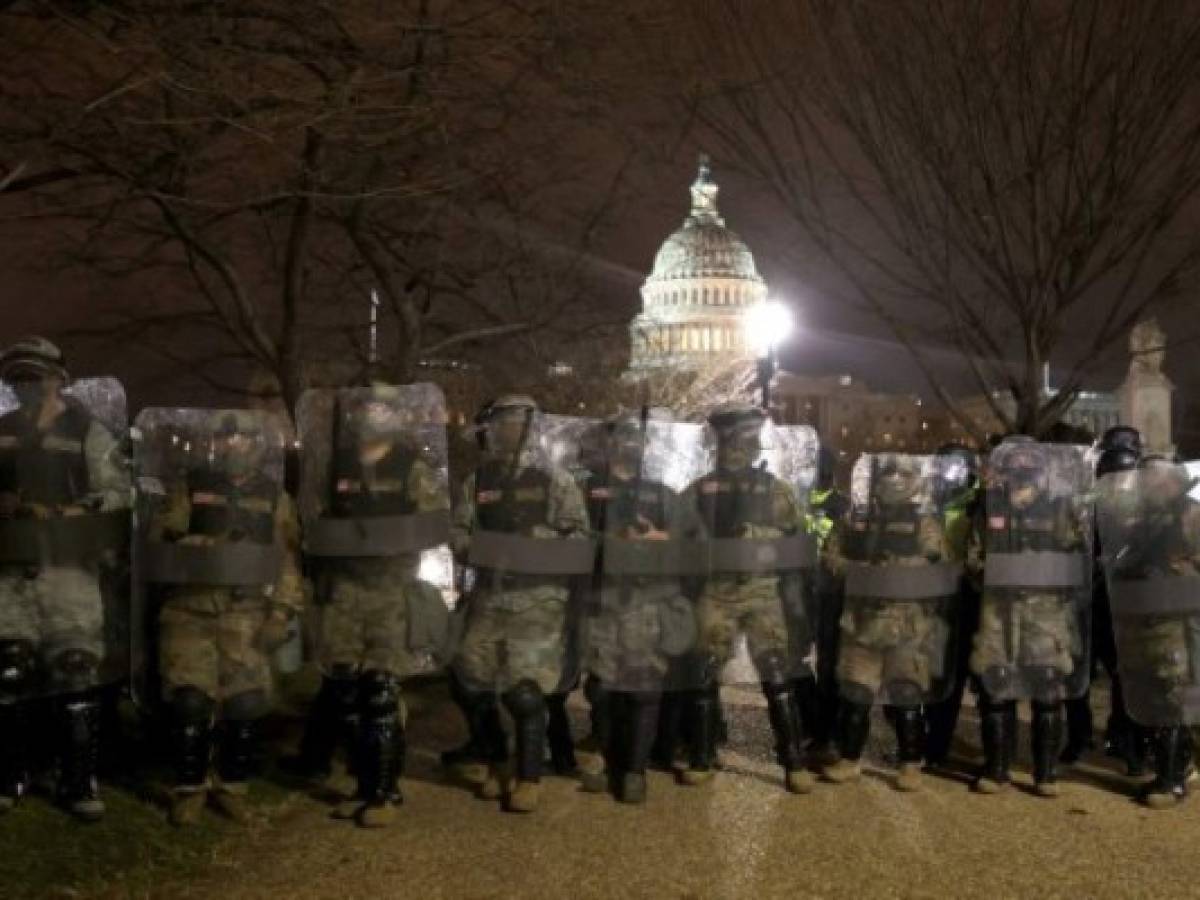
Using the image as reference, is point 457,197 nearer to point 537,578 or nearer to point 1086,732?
point 537,578

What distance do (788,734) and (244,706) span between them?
9.75 ft

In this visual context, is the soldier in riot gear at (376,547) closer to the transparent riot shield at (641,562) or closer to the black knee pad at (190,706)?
the black knee pad at (190,706)

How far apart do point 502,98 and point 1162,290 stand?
5.34 meters

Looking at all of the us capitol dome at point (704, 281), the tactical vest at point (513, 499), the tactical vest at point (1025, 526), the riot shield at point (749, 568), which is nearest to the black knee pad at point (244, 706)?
the tactical vest at point (513, 499)

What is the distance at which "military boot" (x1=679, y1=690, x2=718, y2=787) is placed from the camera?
23.1 ft

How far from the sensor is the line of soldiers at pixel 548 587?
6.12 meters

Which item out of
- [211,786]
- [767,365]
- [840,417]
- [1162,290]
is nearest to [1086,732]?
[1162,290]

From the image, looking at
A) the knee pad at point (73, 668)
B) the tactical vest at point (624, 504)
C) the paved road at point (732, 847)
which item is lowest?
the paved road at point (732, 847)

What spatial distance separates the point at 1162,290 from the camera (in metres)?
9.85

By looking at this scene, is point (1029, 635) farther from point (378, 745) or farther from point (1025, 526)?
point (378, 745)

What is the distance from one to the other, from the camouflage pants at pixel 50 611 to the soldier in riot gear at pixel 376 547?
1111mm

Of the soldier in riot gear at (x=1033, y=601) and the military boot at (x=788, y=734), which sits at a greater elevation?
the soldier in riot gear at (x=1033, y=601)

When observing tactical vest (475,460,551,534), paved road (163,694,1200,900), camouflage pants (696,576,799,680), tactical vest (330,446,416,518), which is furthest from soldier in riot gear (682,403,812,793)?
tactical vest (330,446,416,518)

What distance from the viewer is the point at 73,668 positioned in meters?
6.00
